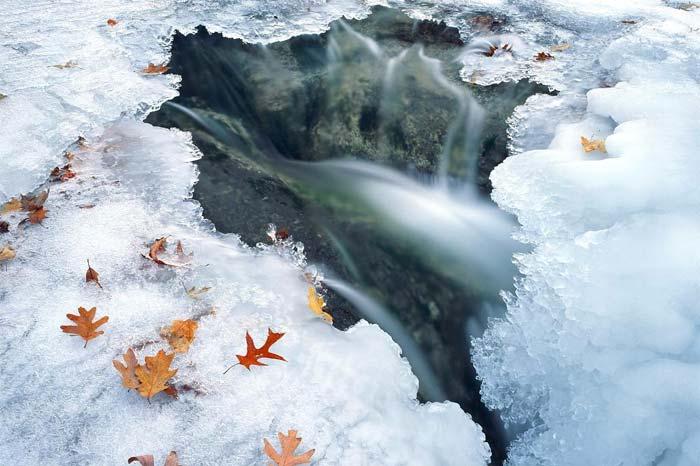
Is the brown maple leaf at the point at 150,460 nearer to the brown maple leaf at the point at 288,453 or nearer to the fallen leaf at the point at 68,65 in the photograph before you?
the brown maple leaf at the point at 288,453

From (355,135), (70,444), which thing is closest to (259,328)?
(70,444)

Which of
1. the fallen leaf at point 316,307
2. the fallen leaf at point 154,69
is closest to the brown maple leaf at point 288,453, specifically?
the fallen leaf at point 316,307

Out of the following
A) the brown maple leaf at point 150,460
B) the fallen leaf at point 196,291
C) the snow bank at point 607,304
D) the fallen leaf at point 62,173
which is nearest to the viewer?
the brown maple leaf at point 150,460

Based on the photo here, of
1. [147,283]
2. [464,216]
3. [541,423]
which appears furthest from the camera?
[464,216]

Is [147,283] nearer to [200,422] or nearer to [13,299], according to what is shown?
[13,299]

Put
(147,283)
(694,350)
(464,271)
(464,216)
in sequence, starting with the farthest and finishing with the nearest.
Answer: (464,216)
(464,271)
(147,283)
(694,350)

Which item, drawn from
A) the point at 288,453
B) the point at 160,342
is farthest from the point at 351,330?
the point at 160,342

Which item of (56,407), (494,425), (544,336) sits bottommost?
(494,425)

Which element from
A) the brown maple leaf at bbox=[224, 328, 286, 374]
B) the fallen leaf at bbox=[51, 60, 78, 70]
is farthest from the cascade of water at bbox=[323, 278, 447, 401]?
the fallen leaf at bbox=[51, 60, 78, 70]
